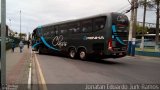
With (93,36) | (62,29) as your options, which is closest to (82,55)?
(93,36)

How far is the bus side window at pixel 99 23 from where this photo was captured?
1598cm

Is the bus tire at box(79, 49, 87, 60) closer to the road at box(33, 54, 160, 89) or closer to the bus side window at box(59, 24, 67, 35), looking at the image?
the bus side window at box(59, 24, 67, 35)

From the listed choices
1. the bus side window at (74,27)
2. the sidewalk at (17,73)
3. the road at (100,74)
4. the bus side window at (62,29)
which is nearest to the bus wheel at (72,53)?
the bus side window at (74,27)

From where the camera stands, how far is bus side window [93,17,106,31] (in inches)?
629

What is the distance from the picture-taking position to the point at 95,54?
16.8m

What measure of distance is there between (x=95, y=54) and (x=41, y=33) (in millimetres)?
11436

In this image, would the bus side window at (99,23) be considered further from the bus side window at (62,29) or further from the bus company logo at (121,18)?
the bus side window at (62,29)

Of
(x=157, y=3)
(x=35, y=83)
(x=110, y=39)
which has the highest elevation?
(x=157, y=3)

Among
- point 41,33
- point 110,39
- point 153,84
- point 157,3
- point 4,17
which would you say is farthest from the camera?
→ point 157,3

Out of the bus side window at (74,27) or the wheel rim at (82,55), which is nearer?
the wheel rim at (82,55)

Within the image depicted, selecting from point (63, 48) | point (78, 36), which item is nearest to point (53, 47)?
point (63, 48)

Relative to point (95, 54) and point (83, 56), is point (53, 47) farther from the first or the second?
point (95, 54)

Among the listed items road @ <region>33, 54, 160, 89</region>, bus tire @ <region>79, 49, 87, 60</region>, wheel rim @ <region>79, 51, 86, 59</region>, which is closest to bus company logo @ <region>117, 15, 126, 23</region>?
road @ <region>33, 54, 160, 89</region>

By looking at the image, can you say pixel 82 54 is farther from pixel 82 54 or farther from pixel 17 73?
pixel 17 73
